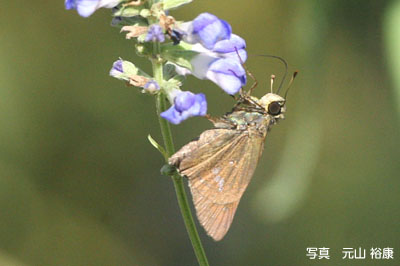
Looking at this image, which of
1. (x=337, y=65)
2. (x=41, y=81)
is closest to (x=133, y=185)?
(x=41, y=81)

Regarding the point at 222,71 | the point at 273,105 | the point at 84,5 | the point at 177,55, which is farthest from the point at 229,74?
the point at 84,5

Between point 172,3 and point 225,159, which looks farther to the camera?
point 225,159

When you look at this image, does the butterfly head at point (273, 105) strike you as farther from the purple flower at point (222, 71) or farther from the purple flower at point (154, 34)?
the purple flower at point (154, 34)

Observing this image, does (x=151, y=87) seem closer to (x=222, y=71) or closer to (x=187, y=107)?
(x=187, y=107)

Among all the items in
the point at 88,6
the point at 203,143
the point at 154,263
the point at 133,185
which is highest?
the point at 88,6

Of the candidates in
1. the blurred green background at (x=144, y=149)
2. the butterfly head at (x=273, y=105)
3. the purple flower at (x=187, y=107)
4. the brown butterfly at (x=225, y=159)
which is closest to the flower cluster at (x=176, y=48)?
the purple flower at (x=187, y=107)

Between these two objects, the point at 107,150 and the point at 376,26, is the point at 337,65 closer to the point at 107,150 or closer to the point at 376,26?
the point at 376,26

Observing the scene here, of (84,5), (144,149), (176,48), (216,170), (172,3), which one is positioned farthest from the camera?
(144,149)

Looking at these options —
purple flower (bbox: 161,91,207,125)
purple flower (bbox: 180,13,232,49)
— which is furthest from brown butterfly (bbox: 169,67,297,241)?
purple flower (bbox: 180,13,232,49)
